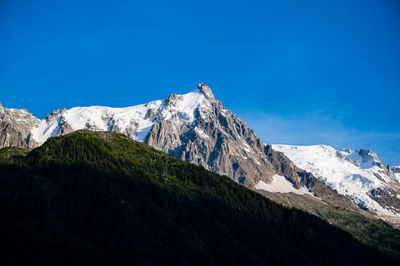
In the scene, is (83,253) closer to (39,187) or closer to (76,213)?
(76,213)

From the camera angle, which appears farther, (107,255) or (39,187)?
(39,187)

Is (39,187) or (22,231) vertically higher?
(39,187)

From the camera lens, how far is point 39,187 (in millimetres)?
180875

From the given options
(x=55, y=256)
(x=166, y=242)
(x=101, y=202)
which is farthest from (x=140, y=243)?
(x=55, y=256)

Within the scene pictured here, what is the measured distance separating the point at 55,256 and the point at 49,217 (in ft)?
112

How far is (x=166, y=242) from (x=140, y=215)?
21868mm

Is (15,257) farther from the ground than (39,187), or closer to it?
closer to it

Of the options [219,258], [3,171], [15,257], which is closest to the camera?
[15,257]

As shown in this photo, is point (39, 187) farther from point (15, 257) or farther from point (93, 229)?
point (15, 257)

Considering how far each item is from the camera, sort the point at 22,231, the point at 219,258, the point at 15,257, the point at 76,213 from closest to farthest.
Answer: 1. the point at 15,257
2. the point at 22,231
3. the point at 76,213
4. the point at 219,258

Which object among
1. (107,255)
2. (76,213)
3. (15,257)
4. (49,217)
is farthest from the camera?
(76,213)

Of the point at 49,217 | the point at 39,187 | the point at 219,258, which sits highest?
the point at 39,187

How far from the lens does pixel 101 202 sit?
608 ft

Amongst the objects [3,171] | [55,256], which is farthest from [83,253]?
[3,171]
